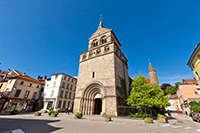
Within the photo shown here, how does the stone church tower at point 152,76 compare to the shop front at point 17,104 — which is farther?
the stone church tower at point 152,76

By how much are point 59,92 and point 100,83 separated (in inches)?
563

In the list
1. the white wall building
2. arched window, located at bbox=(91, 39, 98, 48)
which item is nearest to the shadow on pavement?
the white wall building

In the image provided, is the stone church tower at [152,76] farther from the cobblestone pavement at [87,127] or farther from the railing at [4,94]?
the railing at [4,94]

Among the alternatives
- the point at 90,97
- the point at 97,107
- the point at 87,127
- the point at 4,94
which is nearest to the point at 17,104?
the point at 4,94

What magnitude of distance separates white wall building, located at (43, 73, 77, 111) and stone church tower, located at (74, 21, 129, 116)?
8851mm

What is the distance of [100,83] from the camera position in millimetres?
16891

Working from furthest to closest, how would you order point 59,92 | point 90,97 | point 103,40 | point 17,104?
1. point 59,92
2. point 103,40
3. point 17,104
4. point 90,97

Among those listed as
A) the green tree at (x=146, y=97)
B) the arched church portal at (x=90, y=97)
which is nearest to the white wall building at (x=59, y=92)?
the arched church portal at (x=90, y=97)

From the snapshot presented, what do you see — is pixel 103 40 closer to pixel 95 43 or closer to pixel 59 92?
pixel 95 43

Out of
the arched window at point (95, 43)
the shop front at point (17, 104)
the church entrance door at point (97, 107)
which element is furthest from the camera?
the arched window at point (95, 43)

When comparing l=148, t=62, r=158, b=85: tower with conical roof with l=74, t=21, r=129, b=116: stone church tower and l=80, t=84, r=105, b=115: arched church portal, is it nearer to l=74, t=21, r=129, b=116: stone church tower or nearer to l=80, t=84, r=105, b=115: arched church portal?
l=74, t=21, r=129, b=116: stone church tower

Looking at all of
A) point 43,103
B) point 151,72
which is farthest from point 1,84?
point 151,72

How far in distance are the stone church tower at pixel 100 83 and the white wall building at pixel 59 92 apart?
885 centimetres

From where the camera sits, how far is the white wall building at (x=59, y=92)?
24.3m
